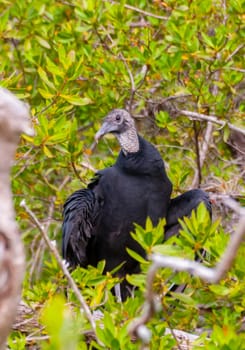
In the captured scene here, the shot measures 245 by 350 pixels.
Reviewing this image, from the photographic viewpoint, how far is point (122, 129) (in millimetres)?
4594

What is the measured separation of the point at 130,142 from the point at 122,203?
320mm

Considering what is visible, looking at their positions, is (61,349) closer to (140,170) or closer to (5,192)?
(5,192)

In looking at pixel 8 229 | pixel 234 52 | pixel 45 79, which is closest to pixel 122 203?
pixel 45 79

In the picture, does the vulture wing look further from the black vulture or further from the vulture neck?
the vulture neck

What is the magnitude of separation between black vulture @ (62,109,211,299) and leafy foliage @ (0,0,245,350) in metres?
0.13

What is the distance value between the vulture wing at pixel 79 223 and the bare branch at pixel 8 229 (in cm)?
271

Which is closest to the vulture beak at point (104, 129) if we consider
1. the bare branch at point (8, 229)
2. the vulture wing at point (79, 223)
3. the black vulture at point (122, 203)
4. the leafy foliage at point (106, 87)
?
the black vulture at point (122, 203)

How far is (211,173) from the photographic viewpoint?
4.88 metres

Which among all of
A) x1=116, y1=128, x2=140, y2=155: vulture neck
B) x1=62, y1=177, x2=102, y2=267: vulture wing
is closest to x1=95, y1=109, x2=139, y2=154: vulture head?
x1=116, y1=128, x2=140, y2=155: vulture neck

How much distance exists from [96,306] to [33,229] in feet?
5.96

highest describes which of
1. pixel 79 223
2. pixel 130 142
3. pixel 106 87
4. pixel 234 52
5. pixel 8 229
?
pixel 8 229

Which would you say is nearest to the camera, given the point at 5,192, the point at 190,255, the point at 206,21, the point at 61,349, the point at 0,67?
the point at 61,349

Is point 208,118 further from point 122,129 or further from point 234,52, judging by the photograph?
point 122,129

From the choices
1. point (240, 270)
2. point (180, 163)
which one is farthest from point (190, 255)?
point (180, 163)
